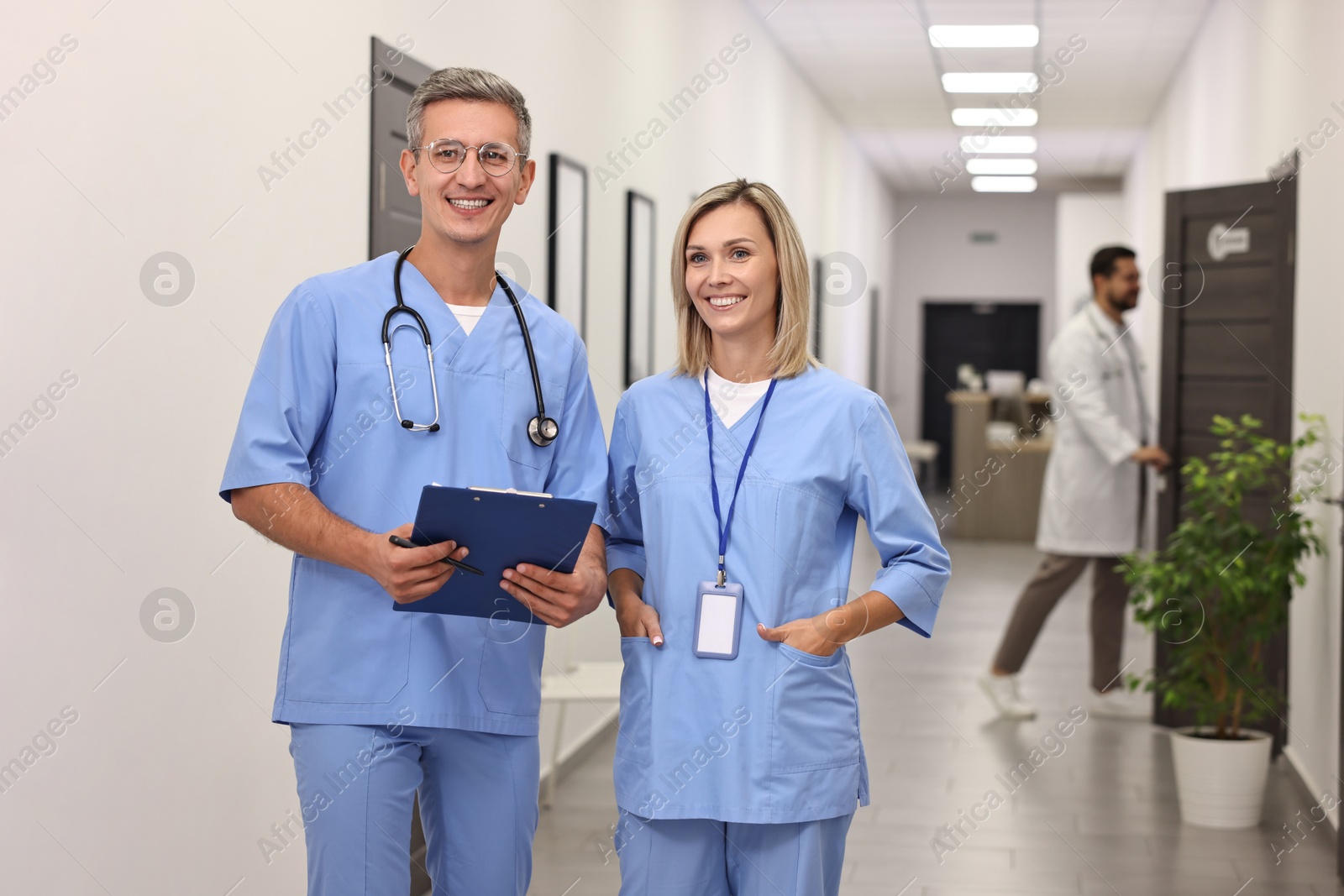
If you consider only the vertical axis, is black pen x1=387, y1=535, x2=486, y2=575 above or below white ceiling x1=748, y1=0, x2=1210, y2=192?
below

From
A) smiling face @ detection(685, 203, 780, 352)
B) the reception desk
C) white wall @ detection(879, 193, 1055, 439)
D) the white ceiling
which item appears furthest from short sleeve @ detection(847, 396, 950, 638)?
white wall @ detection(879, 193, 1055, 439)

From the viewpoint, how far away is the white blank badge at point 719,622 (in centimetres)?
169

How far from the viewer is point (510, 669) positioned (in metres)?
1.77

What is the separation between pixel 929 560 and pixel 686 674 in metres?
0.38

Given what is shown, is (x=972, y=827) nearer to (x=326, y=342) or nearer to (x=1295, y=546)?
(x=1295, y=546)

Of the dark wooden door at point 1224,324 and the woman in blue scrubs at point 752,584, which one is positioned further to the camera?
the dark wooden door at point 1224,324

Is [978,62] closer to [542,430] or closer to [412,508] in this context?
[542,430]

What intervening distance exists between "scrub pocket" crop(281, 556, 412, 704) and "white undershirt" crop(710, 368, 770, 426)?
539 millimetres

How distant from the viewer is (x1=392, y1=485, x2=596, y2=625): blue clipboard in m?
1.48

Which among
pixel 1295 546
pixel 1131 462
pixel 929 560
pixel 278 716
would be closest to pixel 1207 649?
pixel 1295 546

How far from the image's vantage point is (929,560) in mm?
1775

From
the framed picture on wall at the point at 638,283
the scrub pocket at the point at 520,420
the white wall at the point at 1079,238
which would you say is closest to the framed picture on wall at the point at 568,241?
the framed picture on wall at the point at 638,283

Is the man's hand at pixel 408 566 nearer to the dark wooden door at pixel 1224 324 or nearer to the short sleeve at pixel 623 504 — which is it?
the short sleeve at pixel 623 504

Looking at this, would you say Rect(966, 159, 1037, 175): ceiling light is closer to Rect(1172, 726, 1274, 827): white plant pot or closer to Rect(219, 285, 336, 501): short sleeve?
Rect(1172, 726, 1274, 827): white plant pot
